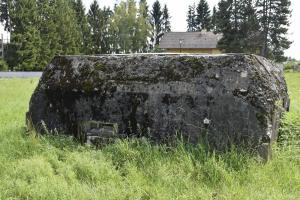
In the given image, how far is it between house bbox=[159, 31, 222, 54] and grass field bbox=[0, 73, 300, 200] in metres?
59.9

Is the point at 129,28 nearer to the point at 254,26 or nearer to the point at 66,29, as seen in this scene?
the point at 66,29

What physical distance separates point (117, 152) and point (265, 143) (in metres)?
1.66

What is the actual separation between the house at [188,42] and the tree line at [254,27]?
58.6 feet

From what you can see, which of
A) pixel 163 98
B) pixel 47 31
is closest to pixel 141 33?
pixel 47 31

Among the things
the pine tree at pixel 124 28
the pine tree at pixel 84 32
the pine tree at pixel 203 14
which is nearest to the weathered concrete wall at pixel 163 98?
the pine tree at pixel 84 32

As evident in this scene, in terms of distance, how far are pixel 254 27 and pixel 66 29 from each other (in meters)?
25.3

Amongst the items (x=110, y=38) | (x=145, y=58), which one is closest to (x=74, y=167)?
(x=145, y=58)

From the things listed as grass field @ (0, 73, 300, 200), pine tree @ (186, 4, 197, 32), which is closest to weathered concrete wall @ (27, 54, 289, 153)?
grass field @ (0, 73, 300, 200)

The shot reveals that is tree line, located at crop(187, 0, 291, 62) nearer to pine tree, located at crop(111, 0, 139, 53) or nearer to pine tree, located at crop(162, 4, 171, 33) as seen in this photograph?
pine tree, located at crop(111, 0, 139, 53)

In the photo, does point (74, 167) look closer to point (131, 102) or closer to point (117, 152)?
point (117, 152)

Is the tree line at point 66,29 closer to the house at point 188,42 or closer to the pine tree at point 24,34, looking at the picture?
the pine tree at point 24,34

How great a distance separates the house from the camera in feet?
208

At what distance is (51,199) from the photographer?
10.6 feet

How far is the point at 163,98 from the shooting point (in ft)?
14.5
